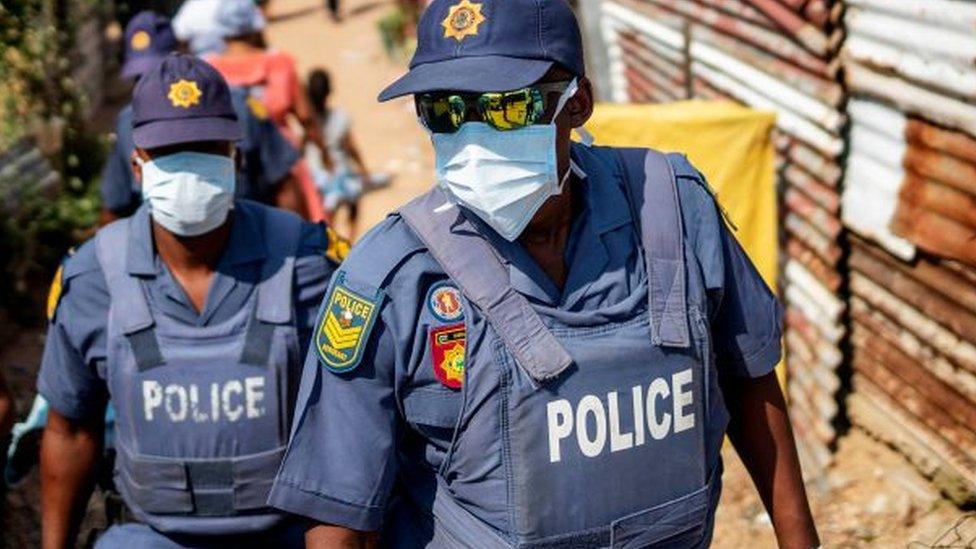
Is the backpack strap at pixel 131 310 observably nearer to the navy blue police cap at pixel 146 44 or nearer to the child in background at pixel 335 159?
the navy blue police cap at pixel 146 44

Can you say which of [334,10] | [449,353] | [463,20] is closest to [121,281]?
[449,353]

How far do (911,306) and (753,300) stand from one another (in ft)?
7.17

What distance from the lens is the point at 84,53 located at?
1341 centimetres

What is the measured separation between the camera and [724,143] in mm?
4520

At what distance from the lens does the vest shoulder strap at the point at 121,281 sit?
8.80ft

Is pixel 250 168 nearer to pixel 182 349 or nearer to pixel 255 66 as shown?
pixel 255 66

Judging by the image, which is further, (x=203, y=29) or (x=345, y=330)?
(x=203, y=29)

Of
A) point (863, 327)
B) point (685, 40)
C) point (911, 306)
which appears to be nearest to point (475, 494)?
point (911, 306)

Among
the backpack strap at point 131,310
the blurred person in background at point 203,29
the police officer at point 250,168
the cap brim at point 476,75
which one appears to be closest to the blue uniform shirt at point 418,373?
the cap brim at point 476,75

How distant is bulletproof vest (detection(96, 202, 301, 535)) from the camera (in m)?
2.69

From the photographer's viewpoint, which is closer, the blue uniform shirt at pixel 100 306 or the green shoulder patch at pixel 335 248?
the blue uniform shirt at pixel 100 306

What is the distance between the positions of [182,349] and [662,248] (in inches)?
50.9

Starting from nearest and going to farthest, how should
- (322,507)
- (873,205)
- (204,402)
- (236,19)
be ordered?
1. (322,507)
2. (204,402)
3. (873,205)
4. (236,19)

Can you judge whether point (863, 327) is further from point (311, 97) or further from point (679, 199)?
point (311, 97)
